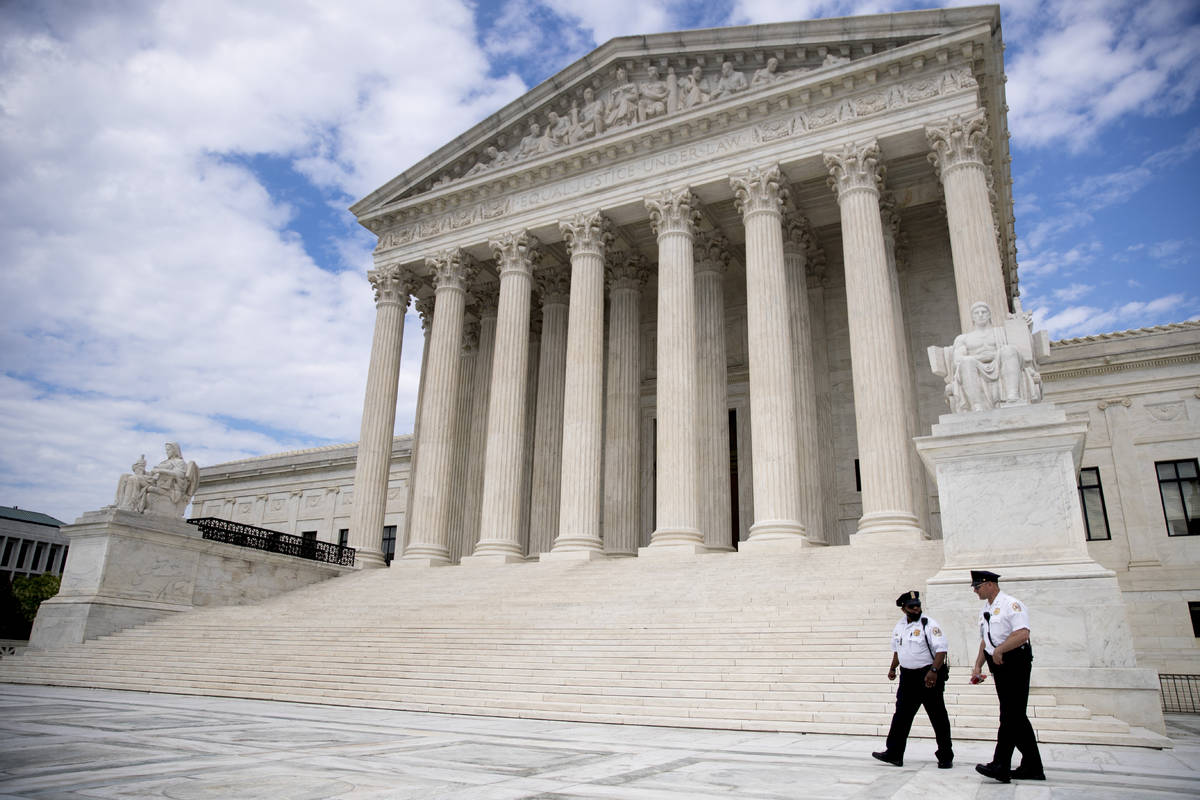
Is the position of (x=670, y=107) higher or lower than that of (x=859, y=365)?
higher

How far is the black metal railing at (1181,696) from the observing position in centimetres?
1977

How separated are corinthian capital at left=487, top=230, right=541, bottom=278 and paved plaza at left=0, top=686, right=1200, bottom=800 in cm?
2214

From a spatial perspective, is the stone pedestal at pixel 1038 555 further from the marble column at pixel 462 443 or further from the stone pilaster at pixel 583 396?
the marble column at pixel 462 443

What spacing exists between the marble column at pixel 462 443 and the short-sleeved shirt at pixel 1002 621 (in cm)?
2532

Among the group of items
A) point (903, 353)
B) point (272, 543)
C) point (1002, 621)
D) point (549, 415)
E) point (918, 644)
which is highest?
point (903, 353)

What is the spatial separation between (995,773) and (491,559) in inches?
853

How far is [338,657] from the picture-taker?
54.2ft

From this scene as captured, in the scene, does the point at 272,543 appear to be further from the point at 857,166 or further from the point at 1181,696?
the point at 1181,696

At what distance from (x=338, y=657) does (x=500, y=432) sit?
13110mm

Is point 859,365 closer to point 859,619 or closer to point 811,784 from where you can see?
point 859,619

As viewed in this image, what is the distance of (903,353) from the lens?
27.1 metres

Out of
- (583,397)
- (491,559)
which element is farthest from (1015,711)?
(491,559)

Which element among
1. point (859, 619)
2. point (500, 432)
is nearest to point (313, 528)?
point (500, 432)

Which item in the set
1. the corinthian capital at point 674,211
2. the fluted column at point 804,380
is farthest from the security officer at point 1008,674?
the corinthian capital at point 674,211
